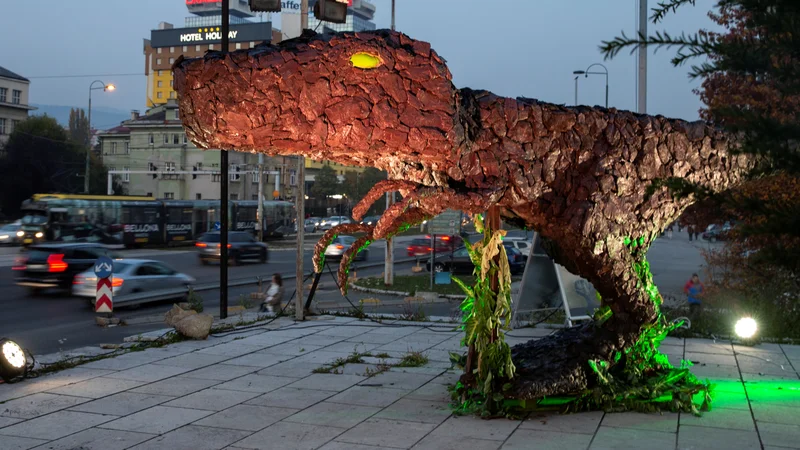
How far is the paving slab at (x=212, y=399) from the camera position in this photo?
28.1 ft

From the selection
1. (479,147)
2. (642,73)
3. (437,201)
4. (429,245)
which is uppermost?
(642,73)

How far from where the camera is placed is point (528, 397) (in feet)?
26.5

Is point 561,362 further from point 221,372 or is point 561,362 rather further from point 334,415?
point 221,372

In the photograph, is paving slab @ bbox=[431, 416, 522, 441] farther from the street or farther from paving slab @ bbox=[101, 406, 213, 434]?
the street

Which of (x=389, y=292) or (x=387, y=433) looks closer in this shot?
(x=387, y=433)

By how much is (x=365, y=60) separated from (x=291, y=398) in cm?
412

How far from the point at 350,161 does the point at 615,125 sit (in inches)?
115

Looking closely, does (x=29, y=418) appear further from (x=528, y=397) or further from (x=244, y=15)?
(x=244, y=15)

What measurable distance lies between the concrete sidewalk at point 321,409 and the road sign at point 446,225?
12126 millimetres

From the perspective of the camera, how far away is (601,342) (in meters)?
8.49

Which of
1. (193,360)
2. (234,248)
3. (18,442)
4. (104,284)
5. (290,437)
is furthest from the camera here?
(234,248)

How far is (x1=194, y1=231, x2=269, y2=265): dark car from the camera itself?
106 feet

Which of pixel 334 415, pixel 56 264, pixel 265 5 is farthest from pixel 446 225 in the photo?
pixel 334 415

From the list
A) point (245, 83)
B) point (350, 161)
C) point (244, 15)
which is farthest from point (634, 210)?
point (244, 15)
